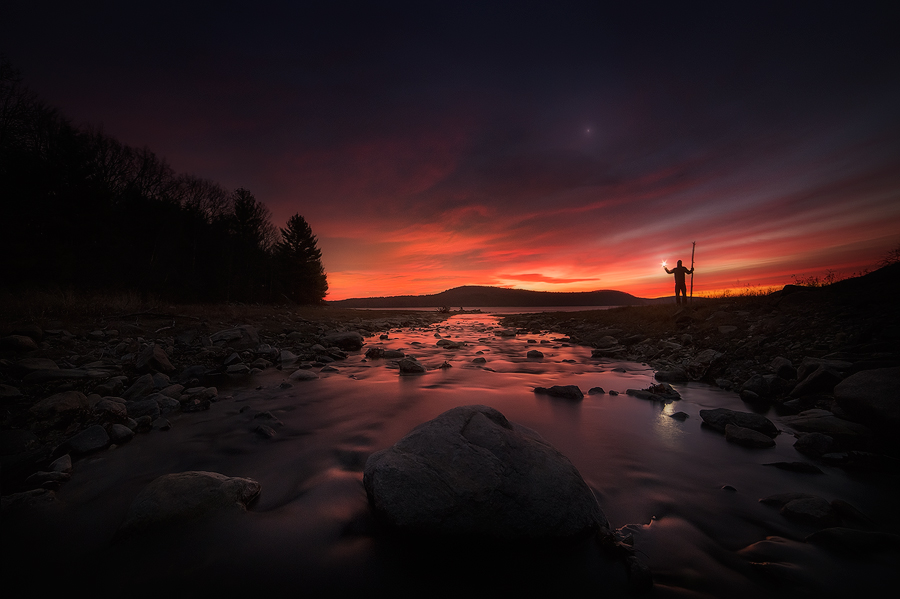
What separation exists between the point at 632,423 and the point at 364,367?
8.01m

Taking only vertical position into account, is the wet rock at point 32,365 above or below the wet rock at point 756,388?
above

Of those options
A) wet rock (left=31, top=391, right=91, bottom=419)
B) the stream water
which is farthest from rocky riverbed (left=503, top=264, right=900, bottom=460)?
wet rock (left=31, top=391, right=91, bottom=419)

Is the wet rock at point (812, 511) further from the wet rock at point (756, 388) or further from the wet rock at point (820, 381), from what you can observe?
the wet rock at point (756, 388)

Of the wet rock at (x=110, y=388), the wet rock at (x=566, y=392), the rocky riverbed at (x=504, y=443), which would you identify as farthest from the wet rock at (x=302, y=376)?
the wet rock at (x=566, y=392)

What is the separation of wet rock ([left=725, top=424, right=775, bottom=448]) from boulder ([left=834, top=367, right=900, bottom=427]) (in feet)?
3.58

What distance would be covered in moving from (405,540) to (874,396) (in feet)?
20.4

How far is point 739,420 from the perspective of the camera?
15.8ft

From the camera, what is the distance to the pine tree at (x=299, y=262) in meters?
42.4

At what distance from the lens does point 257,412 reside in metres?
5.80

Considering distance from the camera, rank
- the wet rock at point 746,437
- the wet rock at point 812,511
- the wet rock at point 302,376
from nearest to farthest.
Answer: the wet rock at point 812,511 < the wet rock at point 746,437 < the wet rock at point 302,376

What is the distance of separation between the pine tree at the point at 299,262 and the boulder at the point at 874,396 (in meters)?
47.0

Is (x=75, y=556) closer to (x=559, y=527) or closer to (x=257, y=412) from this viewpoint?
(x=257, y=412)

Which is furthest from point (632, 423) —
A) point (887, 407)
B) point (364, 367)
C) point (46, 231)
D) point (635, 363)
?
point (46, 231)

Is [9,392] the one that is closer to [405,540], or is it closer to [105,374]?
[105,374]
